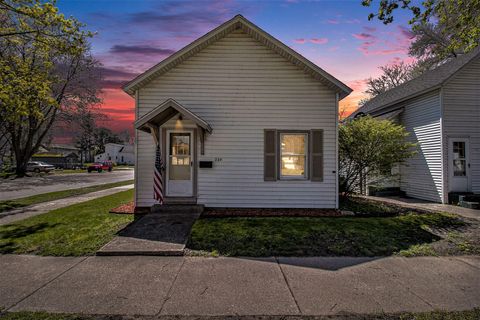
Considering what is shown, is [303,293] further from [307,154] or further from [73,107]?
[73,107]

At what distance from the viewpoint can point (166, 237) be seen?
636cm

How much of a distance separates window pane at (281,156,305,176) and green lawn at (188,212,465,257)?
197cm

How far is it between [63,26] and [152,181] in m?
7.00

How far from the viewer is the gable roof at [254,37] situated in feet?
29.9

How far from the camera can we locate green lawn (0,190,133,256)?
19.0 ft

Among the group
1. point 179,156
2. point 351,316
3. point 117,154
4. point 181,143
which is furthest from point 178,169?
point 117,154

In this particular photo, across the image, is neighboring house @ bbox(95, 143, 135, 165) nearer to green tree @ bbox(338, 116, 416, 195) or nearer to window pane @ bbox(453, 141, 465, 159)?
green tree @ bbox(338, 116, 416, 195)

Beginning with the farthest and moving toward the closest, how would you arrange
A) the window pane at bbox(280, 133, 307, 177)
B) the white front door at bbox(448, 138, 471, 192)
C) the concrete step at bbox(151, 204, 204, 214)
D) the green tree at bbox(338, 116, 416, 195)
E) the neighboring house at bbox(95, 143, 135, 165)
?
the neighboring house at bbox(95, 143, 135, 165), the white front door at bbox(448, 138, 471, 192), the green tree at bbox(338, 116, 416, 195), the window pane at bbox(280, 133, 307, 177), the concrete step at bbox(151, 204, 204, 214)

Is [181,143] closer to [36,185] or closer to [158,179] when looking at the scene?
[158,179]

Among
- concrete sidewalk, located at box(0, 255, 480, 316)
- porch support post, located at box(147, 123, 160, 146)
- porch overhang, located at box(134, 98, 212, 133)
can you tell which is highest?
porch overhang, located at box(134, 98, 212, 133)

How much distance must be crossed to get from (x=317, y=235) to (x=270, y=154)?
12.3 ft

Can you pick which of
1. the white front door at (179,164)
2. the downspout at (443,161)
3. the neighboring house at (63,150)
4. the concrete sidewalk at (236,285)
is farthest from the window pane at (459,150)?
the neighboring house at (63,150)

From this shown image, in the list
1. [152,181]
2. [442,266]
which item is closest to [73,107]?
[152,181]

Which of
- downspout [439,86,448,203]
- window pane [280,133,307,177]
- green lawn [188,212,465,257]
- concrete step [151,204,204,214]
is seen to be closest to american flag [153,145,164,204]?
concrete step [151,204,204,214]
